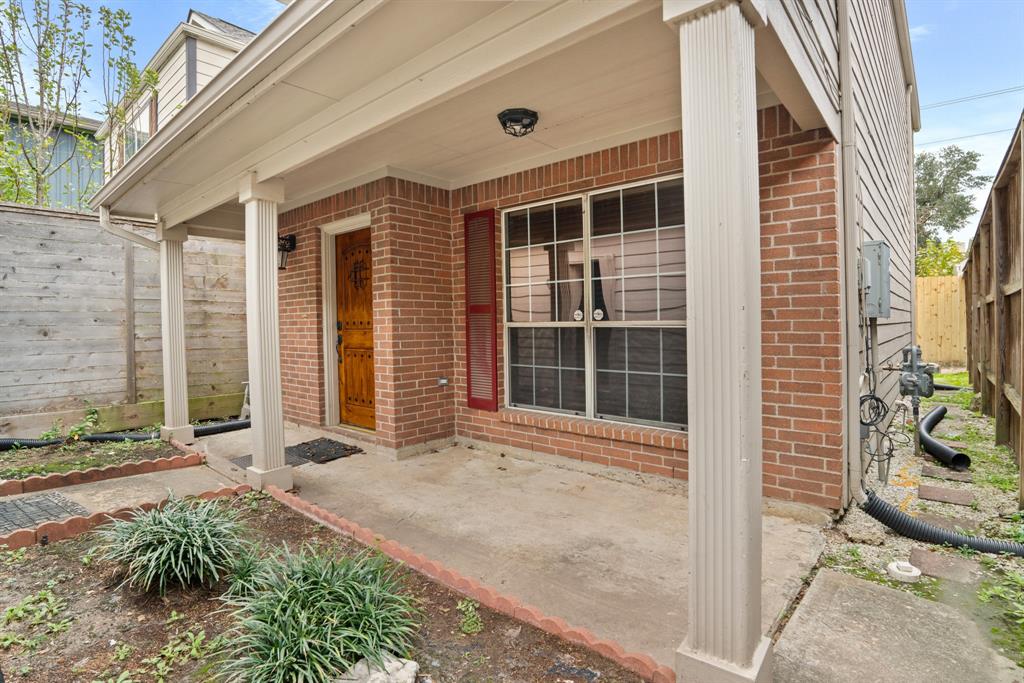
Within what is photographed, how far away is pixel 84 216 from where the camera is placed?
5277 millimetres

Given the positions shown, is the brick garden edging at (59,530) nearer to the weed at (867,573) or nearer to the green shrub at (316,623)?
the green shrub at (316,623)

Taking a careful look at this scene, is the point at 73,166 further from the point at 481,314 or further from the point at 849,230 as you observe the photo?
the point at 849,230

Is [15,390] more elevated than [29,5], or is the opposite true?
[29,5]

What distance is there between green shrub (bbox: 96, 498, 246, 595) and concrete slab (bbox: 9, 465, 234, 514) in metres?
0.95

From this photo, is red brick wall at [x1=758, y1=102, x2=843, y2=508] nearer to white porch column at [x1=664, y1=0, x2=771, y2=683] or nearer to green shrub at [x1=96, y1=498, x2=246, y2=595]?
white porch column at [x1=664, y1=0, x2=771, y2=683]

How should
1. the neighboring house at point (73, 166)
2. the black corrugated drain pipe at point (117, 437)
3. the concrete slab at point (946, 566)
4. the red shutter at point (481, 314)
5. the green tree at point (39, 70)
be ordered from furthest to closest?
the neighboring house at point (73, 166)
the green tree at point (39, 70)
the black corrugated drain pipe at point (117, 437)
the red shutter at point (481, 314)
the concrete slab at point (946, 566)

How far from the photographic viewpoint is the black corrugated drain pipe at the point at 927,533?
2.62m

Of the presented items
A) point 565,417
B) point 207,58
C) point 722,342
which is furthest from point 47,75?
point 722,342

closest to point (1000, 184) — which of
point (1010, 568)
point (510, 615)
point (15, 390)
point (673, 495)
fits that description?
point (1010, 568)

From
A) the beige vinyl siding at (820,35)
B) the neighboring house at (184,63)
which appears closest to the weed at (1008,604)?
the beige vinyl siding at (820,35)

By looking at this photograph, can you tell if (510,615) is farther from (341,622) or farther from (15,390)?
(15,390)

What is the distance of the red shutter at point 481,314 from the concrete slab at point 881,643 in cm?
293

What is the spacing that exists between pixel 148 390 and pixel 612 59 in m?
5.94

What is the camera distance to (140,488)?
3736 millimetres
